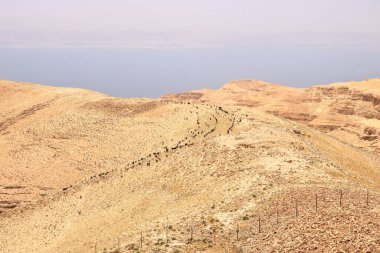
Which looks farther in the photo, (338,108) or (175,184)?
(338,108)

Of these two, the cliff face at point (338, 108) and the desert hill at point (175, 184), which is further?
the cliff face at point (338, 108)

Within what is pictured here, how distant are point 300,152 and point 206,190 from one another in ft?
34.7

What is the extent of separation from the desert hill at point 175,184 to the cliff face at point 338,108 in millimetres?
41366

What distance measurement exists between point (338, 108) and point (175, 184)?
276 ft

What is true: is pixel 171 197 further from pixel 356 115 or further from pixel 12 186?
pixel 356 115

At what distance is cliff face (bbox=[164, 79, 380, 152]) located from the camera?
98000 millimetres

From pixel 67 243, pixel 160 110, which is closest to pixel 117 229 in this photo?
pixel 67 243

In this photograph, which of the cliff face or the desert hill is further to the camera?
the cliff face

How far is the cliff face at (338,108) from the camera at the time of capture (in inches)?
3858

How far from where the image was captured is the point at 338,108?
112312 mm

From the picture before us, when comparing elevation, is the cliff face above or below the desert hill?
below

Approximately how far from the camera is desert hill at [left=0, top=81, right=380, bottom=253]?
79.6 ft

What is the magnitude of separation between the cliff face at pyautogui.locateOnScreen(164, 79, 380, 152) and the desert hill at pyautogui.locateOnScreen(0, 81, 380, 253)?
136ft

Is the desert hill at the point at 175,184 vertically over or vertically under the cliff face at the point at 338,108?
over
